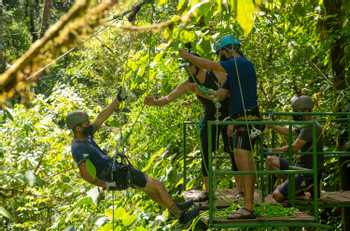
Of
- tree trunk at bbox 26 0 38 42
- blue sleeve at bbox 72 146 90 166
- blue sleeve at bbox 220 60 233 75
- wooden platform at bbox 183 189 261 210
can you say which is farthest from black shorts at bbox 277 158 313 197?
tree trunk at bbox 26 0 38 42

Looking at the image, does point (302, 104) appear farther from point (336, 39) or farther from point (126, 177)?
point (126, 177)

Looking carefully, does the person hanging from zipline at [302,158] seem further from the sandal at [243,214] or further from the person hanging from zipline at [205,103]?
the sandal at [243,214]

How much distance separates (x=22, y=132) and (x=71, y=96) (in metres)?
1.15

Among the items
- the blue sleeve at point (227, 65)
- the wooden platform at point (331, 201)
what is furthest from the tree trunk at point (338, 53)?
the blue sleeve at point (227, 65)

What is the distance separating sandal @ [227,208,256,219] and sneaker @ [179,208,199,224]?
1.22 m

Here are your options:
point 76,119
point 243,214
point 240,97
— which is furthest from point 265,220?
point 76,119

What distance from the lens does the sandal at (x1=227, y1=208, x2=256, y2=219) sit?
5.00 meters

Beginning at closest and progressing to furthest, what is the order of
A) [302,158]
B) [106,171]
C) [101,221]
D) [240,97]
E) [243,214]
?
[101,221], [243,214], [240,97], [106,171], [302,158]

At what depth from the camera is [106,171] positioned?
19.9 feet

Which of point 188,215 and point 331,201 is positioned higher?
point 331,201

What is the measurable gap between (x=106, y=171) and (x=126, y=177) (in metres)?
0.34

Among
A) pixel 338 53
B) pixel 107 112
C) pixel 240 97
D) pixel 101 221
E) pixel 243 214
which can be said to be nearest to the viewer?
pixel 101 221

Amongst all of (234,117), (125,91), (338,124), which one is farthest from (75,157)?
(338,124)

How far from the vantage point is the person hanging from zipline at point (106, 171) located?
6.21 meters
